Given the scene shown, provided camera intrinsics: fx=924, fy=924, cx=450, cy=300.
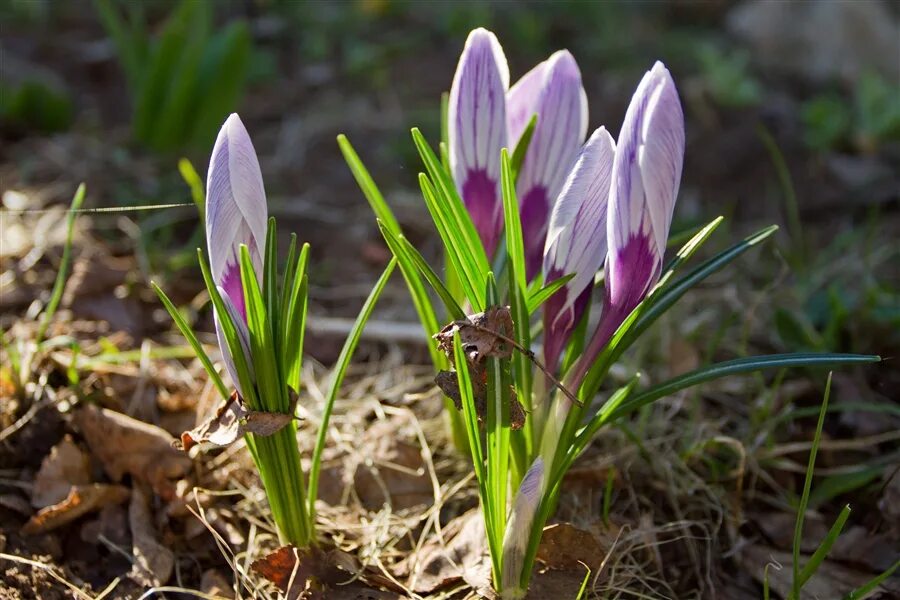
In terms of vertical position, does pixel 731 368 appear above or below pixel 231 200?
below

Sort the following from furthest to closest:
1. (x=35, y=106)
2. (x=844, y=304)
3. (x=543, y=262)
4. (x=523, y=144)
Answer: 1. (x=35, y=106)
2. (x=844, y=304)
3. (x=523, y=144)
4. (x=543, y=262)

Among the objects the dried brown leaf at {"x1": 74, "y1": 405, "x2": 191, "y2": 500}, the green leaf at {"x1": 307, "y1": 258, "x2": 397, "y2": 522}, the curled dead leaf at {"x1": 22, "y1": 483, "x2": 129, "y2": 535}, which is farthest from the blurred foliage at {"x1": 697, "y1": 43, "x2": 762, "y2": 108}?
the curled dead leaf at {"x1": 22, "y1": 483, "x2": 129, "y2": 535}

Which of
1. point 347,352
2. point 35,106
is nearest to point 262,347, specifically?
point 347,352

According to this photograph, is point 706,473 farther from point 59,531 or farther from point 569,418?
point 59,531

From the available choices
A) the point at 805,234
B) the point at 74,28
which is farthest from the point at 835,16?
the point at 74,28

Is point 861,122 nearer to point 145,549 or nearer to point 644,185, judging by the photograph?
point 644,185

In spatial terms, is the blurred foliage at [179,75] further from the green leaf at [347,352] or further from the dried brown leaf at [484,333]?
the dried brown leaf at [484,333]

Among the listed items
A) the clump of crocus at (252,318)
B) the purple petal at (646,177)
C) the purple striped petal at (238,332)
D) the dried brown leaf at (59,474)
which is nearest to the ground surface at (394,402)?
the dried brown leaf at (59,474)
